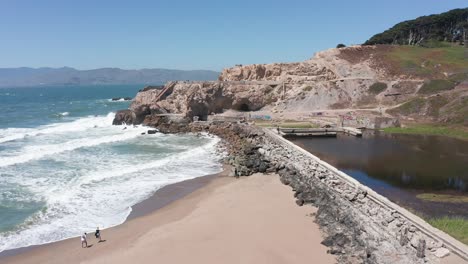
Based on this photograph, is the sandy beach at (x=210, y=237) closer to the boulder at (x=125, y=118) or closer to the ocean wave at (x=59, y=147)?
the ocean wave at (x=59, y=147)

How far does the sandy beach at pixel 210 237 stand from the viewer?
14633 mm

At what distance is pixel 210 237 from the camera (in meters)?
16.2

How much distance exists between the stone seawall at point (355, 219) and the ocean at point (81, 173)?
676 cm

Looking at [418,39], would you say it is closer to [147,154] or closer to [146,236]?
[147,154]

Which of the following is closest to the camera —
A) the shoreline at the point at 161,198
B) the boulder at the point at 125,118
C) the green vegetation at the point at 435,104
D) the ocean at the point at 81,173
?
the shoreline at the point at 161,198

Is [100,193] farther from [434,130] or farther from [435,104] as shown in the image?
[435,104]

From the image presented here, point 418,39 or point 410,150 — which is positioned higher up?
point 418,39

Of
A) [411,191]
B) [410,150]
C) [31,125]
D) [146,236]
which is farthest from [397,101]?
[31,125]

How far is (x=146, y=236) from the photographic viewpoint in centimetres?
1681

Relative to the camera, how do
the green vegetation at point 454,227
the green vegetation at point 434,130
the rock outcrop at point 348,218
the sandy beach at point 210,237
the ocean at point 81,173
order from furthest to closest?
1. the green vegetation at point 434,130
2. the ocean at point 81,173
3. the sandy beach at point 210,237
4. the green vegetation at point 454,227
5. the rock outcrop at point 348,218

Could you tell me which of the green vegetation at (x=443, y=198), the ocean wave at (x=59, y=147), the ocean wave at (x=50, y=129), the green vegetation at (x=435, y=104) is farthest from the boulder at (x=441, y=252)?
the ocean wave at (x=50, y=129)

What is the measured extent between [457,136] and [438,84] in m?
15.8

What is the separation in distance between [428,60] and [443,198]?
48120 millimetres

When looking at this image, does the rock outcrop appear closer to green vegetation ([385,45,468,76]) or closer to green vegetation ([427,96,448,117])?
green vegetation ([427,96,448,117])
